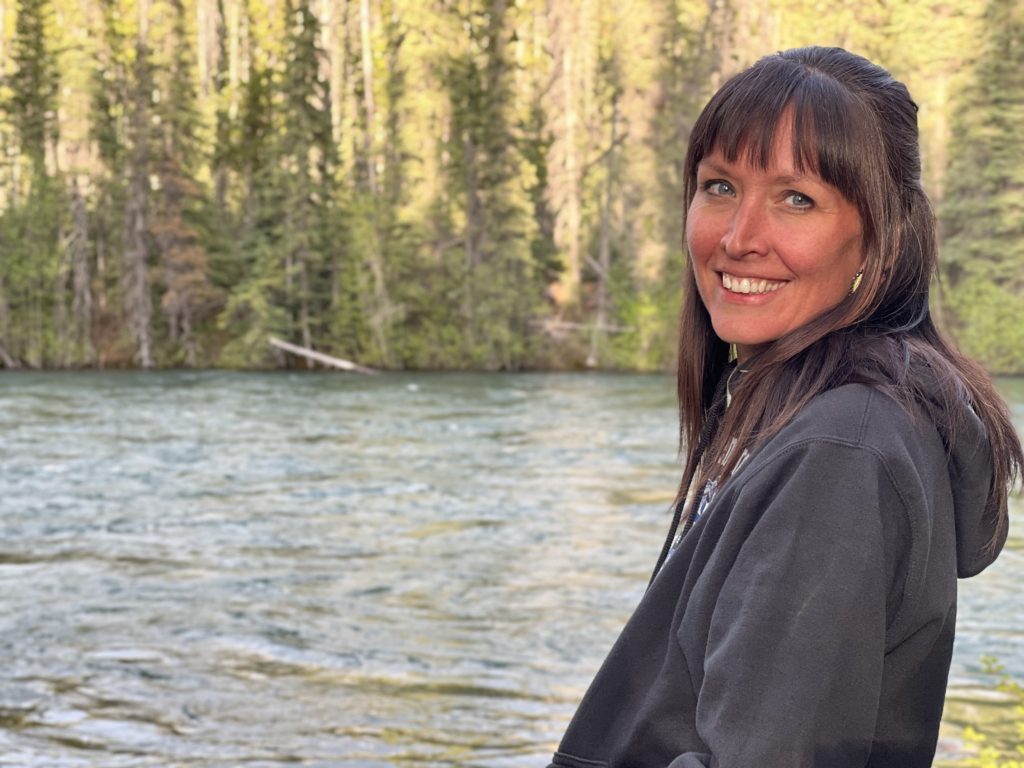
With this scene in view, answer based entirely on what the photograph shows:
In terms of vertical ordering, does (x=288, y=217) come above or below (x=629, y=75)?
below

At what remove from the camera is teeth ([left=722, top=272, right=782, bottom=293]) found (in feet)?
5.32

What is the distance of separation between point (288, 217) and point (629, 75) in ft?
35.6

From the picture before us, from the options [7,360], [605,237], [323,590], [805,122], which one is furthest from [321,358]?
[805,122]

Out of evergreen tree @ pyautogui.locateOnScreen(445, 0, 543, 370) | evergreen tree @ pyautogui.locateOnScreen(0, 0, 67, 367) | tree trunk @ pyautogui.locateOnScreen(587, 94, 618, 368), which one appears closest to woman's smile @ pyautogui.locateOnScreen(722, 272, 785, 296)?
evergreen tree @ pyautogui.locateOnScreen(445, 0, 543, 370)

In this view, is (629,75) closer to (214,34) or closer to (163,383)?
(214,34)

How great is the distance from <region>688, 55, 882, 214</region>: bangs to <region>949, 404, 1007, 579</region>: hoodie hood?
266mm

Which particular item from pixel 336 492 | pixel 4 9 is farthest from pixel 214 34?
pixel 336 492

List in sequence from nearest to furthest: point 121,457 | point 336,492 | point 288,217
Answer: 1. point 336,492
2. point 121,457
3. point 288,217

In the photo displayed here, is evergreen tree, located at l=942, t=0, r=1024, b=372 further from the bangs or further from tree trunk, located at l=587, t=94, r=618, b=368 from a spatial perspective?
the bangs

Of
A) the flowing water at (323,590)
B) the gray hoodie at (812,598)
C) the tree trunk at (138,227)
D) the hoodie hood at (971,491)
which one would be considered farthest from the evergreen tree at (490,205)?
the gray hoodie at (812,598)

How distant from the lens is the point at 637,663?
154 centimetres

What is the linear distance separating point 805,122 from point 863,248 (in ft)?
0.51

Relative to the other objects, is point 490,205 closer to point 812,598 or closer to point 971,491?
point 971,491

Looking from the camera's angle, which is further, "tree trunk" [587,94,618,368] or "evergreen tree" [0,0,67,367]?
"tree trunk" [587,94,618,368]
